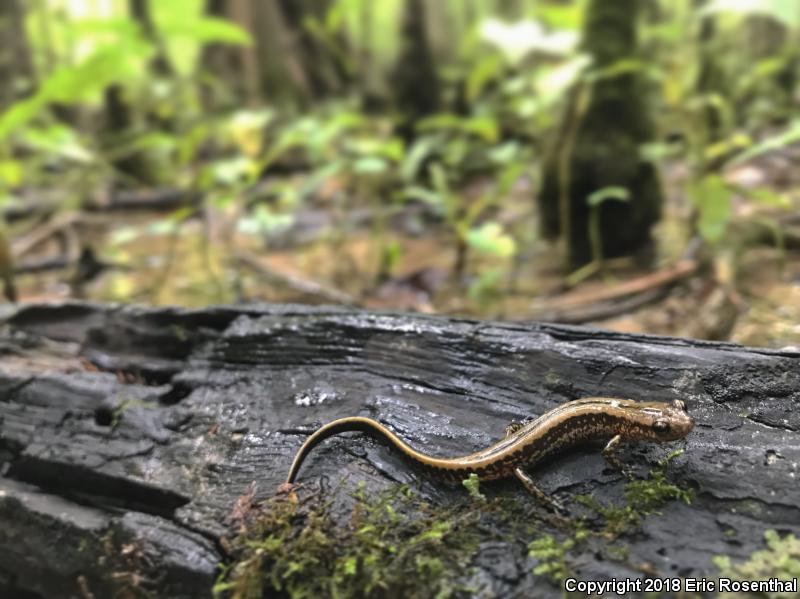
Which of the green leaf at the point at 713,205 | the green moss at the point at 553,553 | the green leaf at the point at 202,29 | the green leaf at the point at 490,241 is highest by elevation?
the green leaf at the point at 202,29

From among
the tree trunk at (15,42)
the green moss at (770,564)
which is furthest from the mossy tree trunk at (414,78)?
the tree trunk at (15,42)

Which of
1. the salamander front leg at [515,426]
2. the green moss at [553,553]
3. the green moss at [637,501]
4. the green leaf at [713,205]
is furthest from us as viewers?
the green leaf at [713,205]

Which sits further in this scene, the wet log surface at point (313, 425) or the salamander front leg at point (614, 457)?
the salamander front leg at point (614, 457)

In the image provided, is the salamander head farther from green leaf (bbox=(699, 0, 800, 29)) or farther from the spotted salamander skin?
green leaf (bbox=(699, 0, 800, 29))

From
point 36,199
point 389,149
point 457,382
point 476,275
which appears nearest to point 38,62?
point 36,199

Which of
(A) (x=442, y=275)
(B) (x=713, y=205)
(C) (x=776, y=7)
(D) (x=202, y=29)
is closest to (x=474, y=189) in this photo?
(A) (x=442, y=275)

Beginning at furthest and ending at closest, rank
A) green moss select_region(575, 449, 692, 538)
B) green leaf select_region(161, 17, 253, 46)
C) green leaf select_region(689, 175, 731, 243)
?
green leaf select_region(161, 17, 253, 46)
green leaf select_region(689, 175, 731, 243)
green moss select_region(575, 449, 692, 538)

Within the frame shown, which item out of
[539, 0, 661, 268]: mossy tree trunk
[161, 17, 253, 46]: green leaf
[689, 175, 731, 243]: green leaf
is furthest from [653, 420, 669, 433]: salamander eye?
[161, 17, 253, 46]: green leaf

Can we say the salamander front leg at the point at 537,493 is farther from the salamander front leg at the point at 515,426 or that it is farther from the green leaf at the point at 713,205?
the green leaf at the point at 713,205
